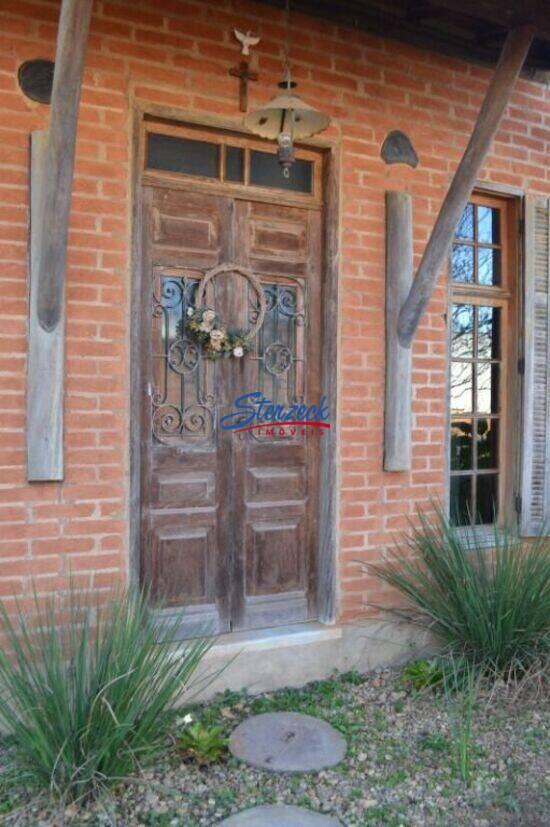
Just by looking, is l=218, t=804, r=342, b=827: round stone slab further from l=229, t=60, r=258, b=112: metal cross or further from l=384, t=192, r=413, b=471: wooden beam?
l=229, t=60, r=258, b=112: metal cross

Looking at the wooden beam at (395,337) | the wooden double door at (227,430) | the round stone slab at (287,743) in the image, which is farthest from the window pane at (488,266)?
the round stone slab at (287,743)

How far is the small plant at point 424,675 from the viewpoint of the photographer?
397 cm

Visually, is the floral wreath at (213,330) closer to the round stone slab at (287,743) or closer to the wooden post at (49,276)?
the wooden post at (49,276)

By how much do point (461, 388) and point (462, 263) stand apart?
82cm

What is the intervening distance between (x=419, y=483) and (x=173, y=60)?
2.69m

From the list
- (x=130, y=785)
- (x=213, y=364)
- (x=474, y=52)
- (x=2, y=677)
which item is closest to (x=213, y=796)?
(x=130, y=785)

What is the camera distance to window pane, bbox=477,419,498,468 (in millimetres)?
4973

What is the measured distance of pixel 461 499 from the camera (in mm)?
4883

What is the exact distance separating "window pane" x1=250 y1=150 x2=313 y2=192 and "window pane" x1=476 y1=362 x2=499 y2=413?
172 centimetres

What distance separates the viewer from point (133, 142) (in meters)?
3.67

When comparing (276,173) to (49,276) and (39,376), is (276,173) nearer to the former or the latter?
(49,276)

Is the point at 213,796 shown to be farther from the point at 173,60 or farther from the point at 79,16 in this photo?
the point at 173,60

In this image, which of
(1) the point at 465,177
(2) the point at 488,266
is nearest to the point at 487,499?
(2) the point at 488,266

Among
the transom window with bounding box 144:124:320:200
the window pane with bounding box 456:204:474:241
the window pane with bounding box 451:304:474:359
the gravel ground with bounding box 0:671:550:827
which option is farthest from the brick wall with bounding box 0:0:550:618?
the gravel ground with bounding box 0:671:550:827
